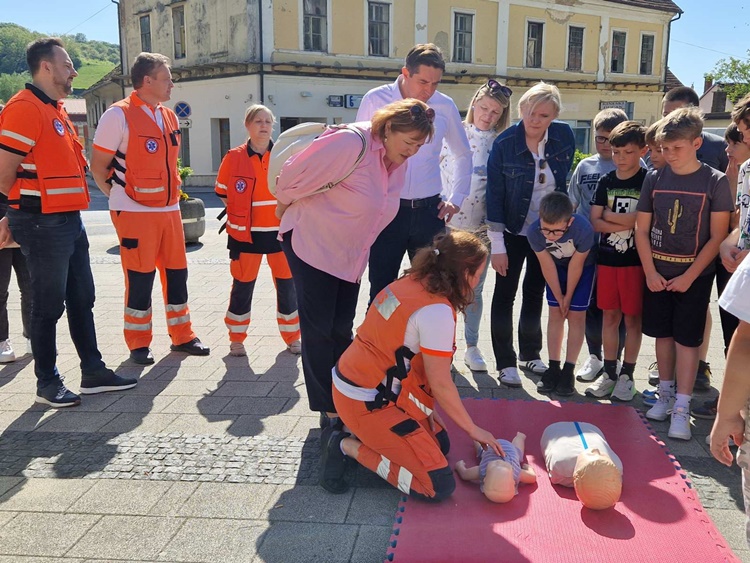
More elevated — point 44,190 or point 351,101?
point 351,101

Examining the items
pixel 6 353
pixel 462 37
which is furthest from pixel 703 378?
pixel 462 37

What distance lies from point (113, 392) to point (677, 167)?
4.00 m

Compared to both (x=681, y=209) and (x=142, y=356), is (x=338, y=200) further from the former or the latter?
(x=142, y=356)

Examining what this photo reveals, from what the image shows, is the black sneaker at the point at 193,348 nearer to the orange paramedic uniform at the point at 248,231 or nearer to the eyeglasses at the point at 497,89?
the orange paramedic uniform at the point at 248,231

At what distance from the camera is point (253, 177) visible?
568cm

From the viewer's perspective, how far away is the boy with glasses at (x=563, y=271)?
450 centimetres

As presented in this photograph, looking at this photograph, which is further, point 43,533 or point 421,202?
point 421,202

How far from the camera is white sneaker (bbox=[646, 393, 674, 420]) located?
4.38 m

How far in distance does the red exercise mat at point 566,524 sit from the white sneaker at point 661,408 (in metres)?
0.52

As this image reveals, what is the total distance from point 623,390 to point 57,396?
149 inches

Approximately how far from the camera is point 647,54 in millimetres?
34656

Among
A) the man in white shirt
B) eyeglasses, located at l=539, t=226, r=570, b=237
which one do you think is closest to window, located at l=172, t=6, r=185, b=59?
the man in white shirt

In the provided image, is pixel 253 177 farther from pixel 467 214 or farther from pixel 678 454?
pixel 678 454

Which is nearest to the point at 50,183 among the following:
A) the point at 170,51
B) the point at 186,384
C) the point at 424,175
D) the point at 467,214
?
the point at 186,384
